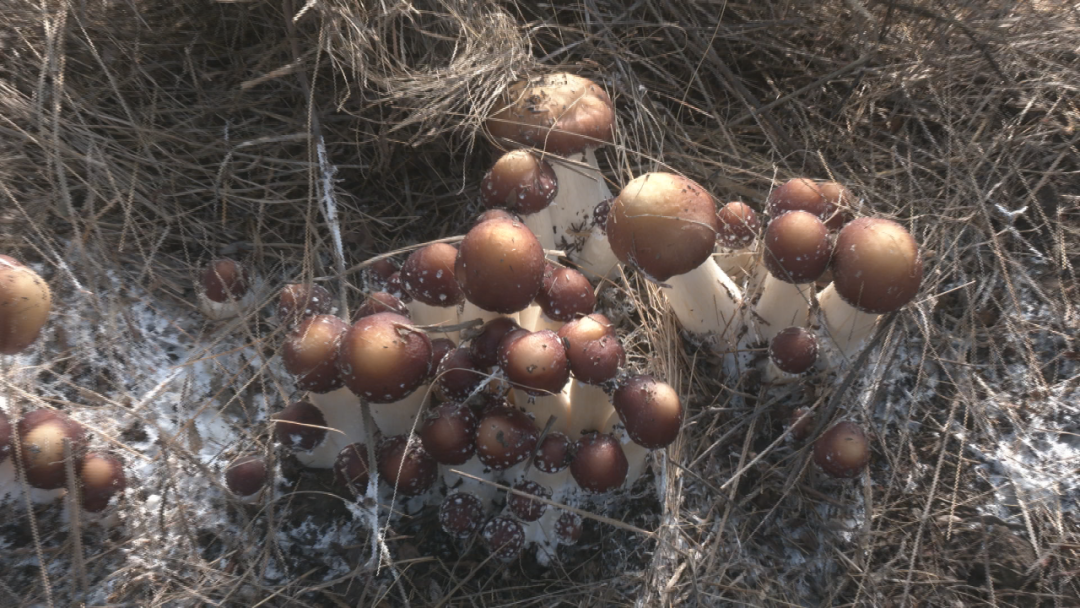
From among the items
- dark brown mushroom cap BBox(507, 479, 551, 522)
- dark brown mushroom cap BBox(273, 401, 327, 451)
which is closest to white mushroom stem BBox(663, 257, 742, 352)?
dark brown mushroom cap BBox(507, 479, 551, 522)

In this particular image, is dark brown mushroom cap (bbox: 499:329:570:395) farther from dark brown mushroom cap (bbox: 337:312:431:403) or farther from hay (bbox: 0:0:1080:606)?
hay (bbox: 0:0:1080:606)

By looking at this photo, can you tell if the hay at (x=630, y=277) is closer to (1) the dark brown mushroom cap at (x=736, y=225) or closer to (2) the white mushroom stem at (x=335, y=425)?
(2) the white mushroom stem at (x=335, y=425)

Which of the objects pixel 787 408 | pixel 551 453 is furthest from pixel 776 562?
pixel 551 453

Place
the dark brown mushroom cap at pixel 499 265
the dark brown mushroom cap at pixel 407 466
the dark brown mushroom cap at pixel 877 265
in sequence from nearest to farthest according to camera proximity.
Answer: the dark brown mushroom cap at pixel 499 265 < the dark brown mushroom cap at pixel 877 265 < the dark brown mushroom cap at pixel 407 466

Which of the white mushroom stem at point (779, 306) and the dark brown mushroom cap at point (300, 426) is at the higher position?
the white mushroom stem at point (779, 306)

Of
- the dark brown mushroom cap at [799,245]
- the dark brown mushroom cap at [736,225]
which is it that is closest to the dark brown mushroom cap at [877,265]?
the dark brown mushroom cap at [799,245]

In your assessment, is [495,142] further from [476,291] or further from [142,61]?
[142,61]

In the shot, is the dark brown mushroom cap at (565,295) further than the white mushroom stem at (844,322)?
No

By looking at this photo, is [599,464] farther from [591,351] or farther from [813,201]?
[813,201]
